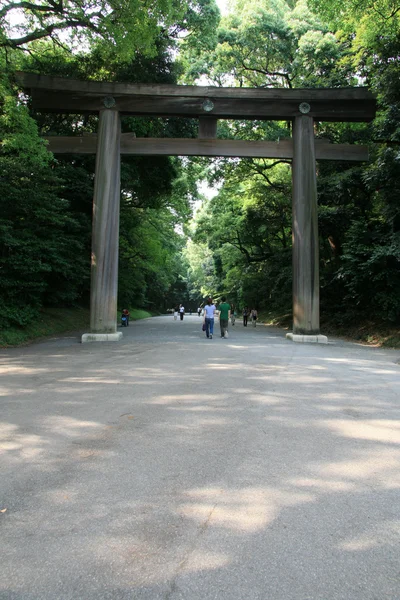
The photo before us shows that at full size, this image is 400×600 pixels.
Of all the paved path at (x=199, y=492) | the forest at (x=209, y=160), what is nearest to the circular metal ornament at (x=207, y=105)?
the forest at (x=209, y=160)

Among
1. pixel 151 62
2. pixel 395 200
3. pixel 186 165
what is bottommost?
pixel 395 200

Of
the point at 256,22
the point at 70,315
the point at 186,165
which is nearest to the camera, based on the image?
the point at 70,315

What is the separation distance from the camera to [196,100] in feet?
48.4

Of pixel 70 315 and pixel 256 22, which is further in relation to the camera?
pixel 256 22

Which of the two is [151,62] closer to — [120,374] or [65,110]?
[65,110]

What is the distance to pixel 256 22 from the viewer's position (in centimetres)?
2181

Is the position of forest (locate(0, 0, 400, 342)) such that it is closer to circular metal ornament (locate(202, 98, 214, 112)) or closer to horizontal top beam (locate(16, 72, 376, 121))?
horizontal top beam (locate(16, 72, 376, 121))

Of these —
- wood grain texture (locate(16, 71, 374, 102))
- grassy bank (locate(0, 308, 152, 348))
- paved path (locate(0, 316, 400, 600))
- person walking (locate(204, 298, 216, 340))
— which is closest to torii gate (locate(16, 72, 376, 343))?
wood grain texture (locate(16, 71, 374, 102))

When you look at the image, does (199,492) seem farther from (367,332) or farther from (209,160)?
(209,160)

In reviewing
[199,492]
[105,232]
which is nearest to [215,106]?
[105,232]

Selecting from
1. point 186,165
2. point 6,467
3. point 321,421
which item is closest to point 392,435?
point 321,421

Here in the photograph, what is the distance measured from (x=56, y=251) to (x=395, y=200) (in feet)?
39.5

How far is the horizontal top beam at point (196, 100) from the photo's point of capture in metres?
14.2

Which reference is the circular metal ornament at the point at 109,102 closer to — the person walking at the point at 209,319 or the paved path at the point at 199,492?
the person walking at the point at 209,319
